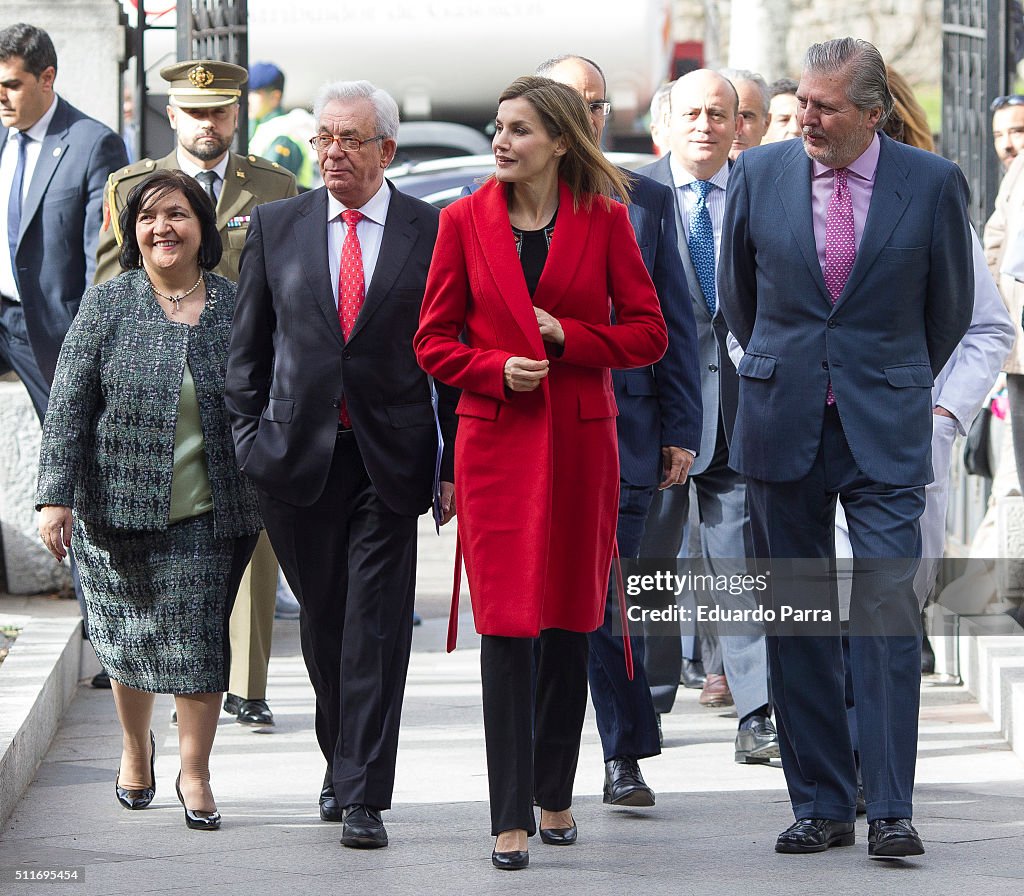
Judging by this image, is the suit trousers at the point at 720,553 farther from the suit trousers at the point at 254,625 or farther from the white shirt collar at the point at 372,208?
the white shirt collar at the point at 372,208

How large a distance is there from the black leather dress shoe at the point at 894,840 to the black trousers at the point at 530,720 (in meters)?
0.80

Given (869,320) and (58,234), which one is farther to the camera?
(58,234)

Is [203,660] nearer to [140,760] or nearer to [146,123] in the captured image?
[140,760]

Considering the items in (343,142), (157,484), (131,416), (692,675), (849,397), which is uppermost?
(343,142)

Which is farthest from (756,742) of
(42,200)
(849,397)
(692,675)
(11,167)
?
(11,167)

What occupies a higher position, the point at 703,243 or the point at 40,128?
the point at 40,128

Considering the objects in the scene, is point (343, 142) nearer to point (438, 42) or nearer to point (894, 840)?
point (894, 840)

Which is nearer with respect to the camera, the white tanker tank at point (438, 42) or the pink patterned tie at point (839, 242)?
the pink patterned tie at point (839, 242)

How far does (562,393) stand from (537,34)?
15.9 m

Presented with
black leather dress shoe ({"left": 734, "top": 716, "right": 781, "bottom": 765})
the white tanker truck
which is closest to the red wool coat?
black leather dress shoe ({"left": 734, "top": 716, "right": 781, "bottom": 765})

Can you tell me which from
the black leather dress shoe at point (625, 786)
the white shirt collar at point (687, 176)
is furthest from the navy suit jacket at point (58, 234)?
the black leather dress shoe at point (625, 786)

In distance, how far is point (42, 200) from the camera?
8.16 m

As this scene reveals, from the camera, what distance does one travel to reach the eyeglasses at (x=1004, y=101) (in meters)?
9.66

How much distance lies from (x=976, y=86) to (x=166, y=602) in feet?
18.9
